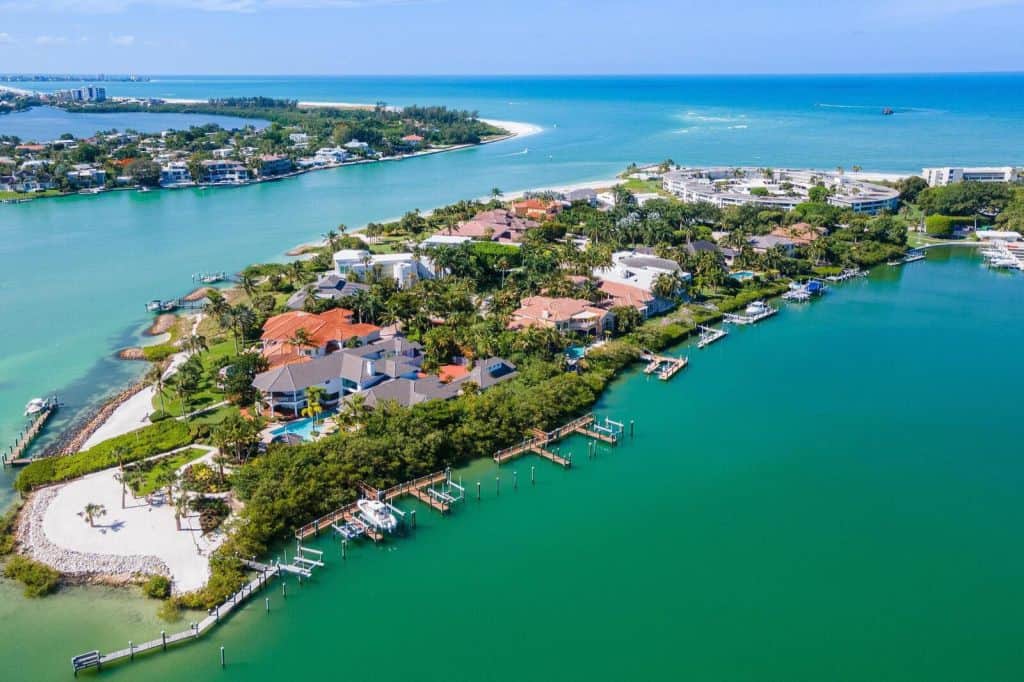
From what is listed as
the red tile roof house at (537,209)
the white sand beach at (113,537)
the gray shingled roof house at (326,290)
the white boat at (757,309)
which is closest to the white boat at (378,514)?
the white sand beach at (113,537)

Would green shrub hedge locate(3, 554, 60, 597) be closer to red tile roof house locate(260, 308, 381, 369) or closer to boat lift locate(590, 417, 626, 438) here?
red tile roof house locate(260, 308, 381, 369)

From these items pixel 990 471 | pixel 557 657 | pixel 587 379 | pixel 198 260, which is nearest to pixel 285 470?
pixel 557 657

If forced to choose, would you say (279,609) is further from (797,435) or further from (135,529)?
(797,435)

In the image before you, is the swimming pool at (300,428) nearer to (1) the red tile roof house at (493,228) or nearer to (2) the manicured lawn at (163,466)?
(2) the manicured lawn at (163,466)

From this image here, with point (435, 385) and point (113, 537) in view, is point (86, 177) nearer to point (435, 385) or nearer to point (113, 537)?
point (435, 385)

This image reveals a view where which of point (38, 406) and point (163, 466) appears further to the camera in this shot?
point (38, 406)

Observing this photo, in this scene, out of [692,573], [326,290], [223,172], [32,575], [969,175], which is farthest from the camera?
[223,172]

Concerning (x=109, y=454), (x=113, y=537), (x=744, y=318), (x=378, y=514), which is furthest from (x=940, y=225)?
(x=113, y=537)
